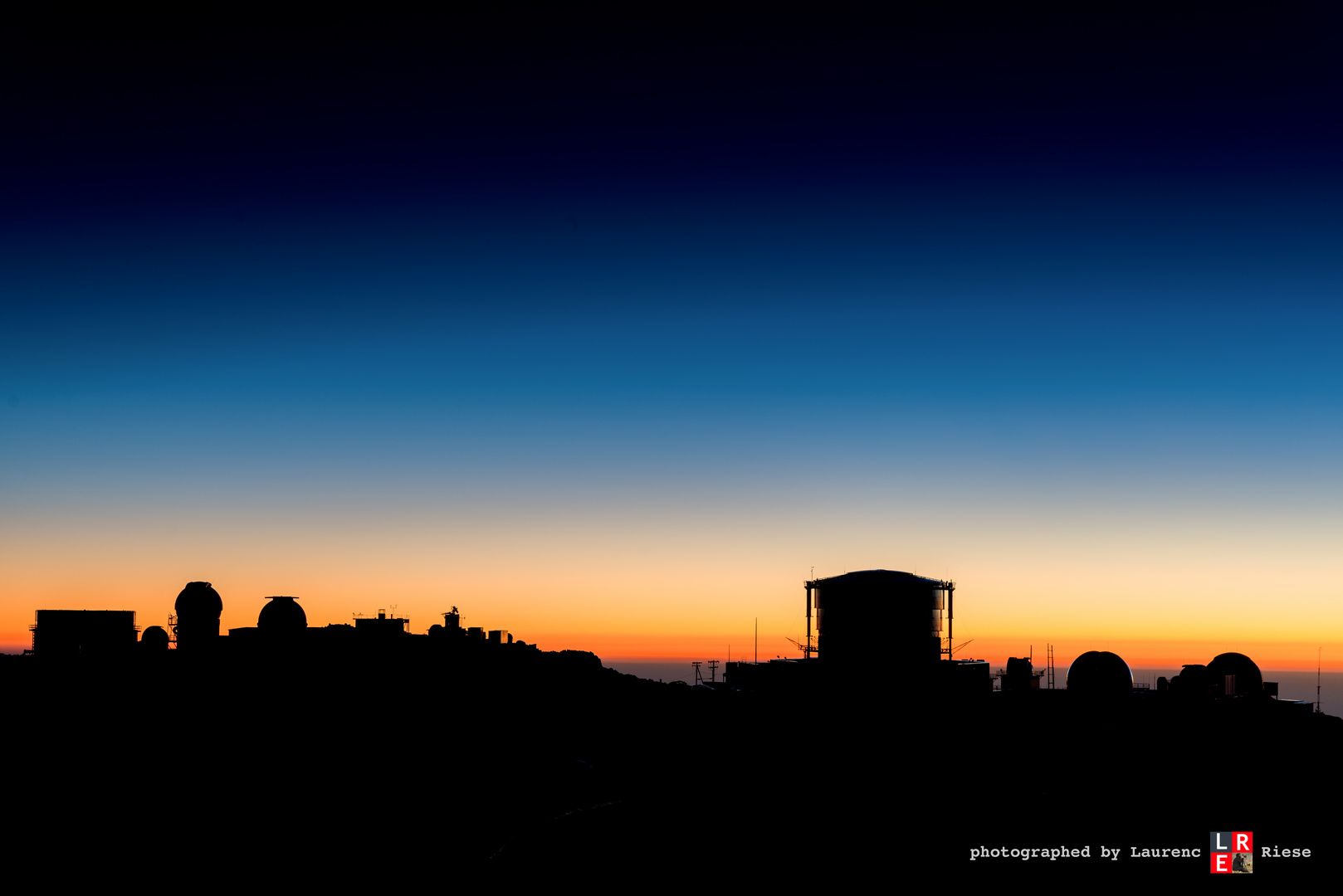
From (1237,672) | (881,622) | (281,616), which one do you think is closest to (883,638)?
(881,622)

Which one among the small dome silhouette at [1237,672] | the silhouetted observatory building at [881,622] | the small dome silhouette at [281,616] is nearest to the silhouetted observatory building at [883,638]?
the silhouetted observatory building at [881,622]

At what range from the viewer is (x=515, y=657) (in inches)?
3002

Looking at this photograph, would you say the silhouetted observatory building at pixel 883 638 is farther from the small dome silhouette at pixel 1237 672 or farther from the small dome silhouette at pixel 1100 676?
the small dome silhouette at pixel 1237 672

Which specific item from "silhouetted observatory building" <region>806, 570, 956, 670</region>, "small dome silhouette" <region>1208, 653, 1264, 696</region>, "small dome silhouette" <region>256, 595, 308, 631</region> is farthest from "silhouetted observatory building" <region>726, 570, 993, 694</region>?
"small dome silhouette" <region>256, 595, 308, 631</region>

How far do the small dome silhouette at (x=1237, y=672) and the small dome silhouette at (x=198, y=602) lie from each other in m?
63.4

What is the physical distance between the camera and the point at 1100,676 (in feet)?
177

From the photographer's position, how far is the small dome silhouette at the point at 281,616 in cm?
6819

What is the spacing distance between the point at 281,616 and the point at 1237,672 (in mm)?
61669

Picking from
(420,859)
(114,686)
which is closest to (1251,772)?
(420,859)

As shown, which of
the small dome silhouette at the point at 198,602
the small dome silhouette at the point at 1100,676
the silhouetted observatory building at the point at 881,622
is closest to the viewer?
the small dome silhouette at the point at 1100,676

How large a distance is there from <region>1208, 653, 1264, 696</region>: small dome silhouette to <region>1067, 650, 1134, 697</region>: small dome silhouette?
931 cm

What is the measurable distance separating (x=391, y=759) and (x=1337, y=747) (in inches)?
1712

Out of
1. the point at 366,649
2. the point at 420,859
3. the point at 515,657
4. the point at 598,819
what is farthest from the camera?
the point at 515,657

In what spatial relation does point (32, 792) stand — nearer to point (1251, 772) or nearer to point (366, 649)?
point (366, 649)
